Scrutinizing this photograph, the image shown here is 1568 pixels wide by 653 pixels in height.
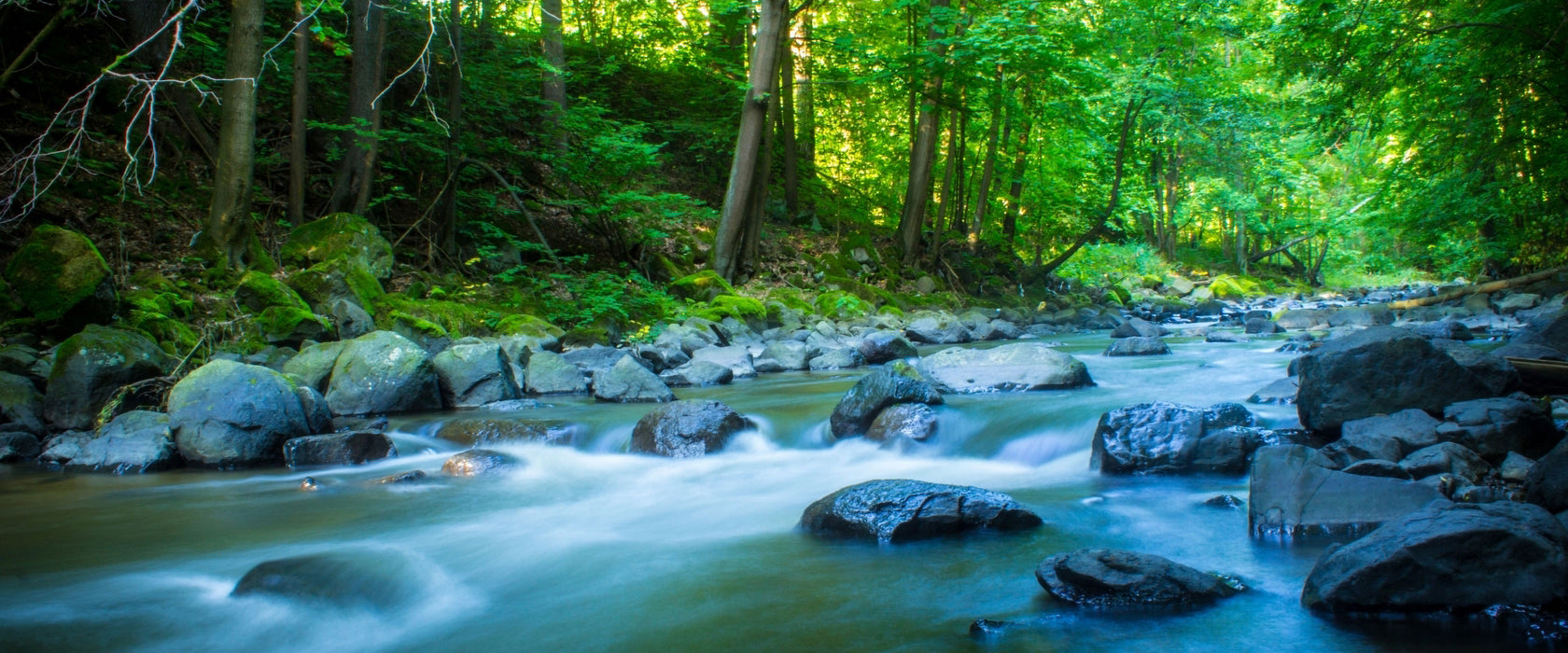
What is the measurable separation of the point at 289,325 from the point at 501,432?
3.38 metres

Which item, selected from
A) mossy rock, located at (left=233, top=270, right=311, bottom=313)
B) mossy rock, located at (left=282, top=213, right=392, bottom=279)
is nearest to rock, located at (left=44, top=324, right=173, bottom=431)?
mossy rock, located at (left=233, top=270, right=311, bottom=313)

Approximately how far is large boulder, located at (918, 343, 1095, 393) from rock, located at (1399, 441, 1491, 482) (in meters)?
3.72

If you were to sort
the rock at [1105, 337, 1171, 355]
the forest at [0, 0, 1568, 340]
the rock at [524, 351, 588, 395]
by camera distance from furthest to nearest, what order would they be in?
the rock at [1105, 337, 1171, 355], the forest at [0, 0, 1568, 340], the rock at [524, 351, 588, 395]

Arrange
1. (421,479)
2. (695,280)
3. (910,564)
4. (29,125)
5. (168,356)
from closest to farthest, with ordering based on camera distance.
→ (910,564)
(421,479)
(168,356)
(29,125)
(695,280)

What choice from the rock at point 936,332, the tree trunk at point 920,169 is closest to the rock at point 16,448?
the rock at point 936,332

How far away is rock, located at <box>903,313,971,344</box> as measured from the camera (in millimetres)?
13539

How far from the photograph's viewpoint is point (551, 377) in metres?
8.36

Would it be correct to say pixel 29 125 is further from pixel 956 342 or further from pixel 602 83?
pixel 956 342

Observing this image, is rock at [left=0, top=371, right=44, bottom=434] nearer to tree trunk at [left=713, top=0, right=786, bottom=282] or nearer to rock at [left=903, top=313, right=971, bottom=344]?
tree trunk at [left=713, top=0, right=786, bottom=282]

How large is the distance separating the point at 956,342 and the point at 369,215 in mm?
9057

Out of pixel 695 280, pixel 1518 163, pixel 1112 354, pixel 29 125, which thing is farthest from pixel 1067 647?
pixel 1518 163

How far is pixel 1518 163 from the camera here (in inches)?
477

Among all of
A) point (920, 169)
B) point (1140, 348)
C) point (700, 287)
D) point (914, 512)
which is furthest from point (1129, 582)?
point (920, 169)

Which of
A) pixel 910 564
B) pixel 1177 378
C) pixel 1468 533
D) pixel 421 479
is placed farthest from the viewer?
pixel 1177 378
